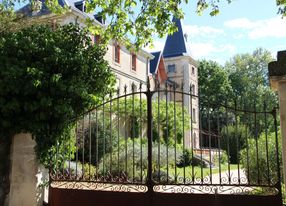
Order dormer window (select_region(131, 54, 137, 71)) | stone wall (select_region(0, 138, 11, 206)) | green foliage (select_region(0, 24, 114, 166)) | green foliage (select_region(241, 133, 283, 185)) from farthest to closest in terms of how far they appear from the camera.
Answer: dormer window (select_region(131, 54, 137, 71)) → green foliage (select_region(241, 133, 283, 185)) → stone wall (select_region(0, 138, 11, 206)) → green foliage (select_region(0, 24, 114, 166))

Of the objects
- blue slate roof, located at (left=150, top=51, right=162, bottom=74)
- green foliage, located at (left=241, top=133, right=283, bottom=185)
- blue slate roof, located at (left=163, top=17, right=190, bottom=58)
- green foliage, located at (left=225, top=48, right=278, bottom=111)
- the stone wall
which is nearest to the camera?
the stone wall

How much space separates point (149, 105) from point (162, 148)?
8471mm

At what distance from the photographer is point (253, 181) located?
9500mm

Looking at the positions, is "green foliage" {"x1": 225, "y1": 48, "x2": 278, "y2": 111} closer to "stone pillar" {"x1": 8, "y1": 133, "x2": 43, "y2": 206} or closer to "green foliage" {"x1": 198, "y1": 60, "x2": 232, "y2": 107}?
"green foliage" {"x1": 198, "y1": 60, "x2": 232, "y2": 107}

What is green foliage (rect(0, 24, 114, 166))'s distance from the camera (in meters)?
6.51

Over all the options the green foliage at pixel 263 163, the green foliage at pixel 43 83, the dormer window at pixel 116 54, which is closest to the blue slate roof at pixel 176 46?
the dormer window at pixel 116 54

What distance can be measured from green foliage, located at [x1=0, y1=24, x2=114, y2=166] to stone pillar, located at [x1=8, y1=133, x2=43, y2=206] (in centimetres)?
22

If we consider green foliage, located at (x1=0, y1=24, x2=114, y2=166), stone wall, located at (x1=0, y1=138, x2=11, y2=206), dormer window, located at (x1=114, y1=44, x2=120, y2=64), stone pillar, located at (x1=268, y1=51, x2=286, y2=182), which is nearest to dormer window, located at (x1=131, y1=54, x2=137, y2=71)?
dormer window, located at (x1=114, y1=44, x2=120, y2=64)

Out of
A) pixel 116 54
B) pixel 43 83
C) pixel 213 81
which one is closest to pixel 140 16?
pixel 43 83

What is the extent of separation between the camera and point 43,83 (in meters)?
6.59

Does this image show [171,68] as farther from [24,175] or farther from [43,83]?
[24,175]

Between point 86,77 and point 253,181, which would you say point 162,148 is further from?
point 86,77

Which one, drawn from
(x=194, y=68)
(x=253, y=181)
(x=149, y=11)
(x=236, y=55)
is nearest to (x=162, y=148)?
(x=253, y=181)

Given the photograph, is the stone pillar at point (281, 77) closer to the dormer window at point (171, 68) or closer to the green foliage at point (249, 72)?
the dormer window at point (171, 68)
